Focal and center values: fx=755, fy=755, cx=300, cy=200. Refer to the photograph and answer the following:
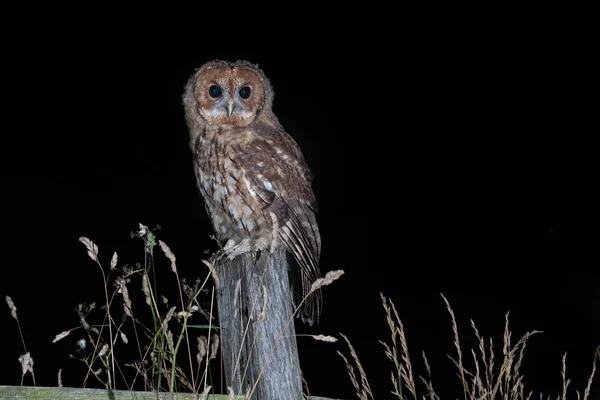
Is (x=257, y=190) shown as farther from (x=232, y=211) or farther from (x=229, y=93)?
(x=229, y=93)

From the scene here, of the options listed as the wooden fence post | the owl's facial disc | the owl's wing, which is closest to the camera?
the wooden fence post

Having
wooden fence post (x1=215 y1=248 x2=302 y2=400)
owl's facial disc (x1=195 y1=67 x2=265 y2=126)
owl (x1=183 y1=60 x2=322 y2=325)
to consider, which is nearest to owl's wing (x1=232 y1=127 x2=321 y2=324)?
owl (x1=183 y1=60 x2=322 y2=325)

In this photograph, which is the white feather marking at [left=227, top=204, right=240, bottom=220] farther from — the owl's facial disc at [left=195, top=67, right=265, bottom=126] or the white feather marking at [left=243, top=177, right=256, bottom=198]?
the owl's facial disc at [left=195, top=67, right=265, bottom=126]

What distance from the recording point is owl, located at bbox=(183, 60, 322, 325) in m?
2.76

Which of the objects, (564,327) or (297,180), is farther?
(564,327)

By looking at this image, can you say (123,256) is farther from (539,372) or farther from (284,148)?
(539,372)

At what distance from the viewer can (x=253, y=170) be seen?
9.10 ft

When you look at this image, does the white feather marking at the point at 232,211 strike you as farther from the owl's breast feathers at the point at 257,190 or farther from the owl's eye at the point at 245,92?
the owl's eye at the point at 245,92

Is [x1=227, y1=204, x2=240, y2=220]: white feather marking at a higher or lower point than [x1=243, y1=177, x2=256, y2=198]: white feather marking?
lower

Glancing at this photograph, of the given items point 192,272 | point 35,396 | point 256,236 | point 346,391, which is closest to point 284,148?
point 256,236

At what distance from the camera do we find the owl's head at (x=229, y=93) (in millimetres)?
2914

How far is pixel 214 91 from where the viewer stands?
9.61ft

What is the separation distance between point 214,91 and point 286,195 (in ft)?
1.64

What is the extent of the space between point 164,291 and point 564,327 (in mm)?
2541
